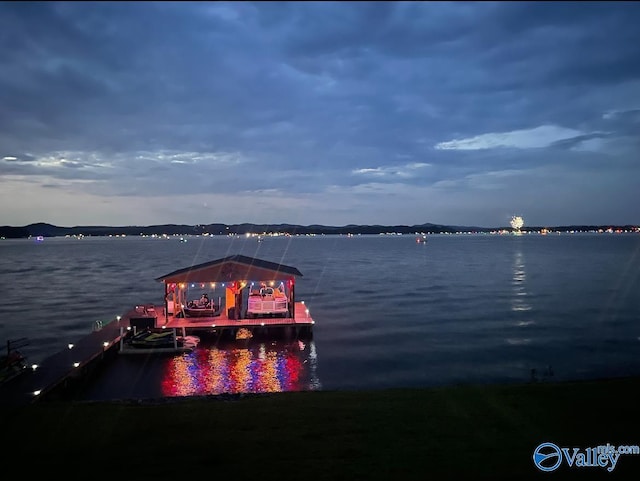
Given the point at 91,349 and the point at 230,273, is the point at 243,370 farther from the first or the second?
the point at 230,273

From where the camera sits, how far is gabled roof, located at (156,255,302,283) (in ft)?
81.8

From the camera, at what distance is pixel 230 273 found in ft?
82.5

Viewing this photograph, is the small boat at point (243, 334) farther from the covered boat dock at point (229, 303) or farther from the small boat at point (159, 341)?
the small boat at point (159, 341)

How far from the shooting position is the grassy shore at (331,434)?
7.63 metres

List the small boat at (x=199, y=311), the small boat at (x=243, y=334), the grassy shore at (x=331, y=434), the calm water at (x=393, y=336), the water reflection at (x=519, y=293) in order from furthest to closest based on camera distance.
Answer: the water reflection at (x=519, y=293) → the small boat at (x=199, y=311) → the small boat at (x=243, y=334) → the calm water at (x=393, y=336) → the grassy shore at (x=331, y=434)

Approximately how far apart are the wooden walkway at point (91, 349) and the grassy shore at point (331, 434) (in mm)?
3076

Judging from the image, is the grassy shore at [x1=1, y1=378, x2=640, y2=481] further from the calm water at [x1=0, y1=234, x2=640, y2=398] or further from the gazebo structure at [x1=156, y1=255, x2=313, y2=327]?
the gazebo structure at [x1=156, y1=255, x2=313, y2=327]

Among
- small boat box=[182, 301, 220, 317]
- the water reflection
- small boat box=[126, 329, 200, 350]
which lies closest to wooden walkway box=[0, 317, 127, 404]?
small boat box=[126, 329, 200, 350]

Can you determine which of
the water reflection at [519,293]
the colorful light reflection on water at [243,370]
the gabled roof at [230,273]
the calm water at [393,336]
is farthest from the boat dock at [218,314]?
the water reflection at [519,293]

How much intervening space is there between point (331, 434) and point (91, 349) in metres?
14.9

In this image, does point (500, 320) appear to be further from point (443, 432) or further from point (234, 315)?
point (443, 432)

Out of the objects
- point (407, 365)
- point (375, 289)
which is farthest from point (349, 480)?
point (375, 289)

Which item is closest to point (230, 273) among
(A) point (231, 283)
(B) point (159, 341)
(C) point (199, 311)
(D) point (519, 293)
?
(A) point (231, 283)

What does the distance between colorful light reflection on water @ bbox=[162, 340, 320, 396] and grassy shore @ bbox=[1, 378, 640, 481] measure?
15.2 feet
